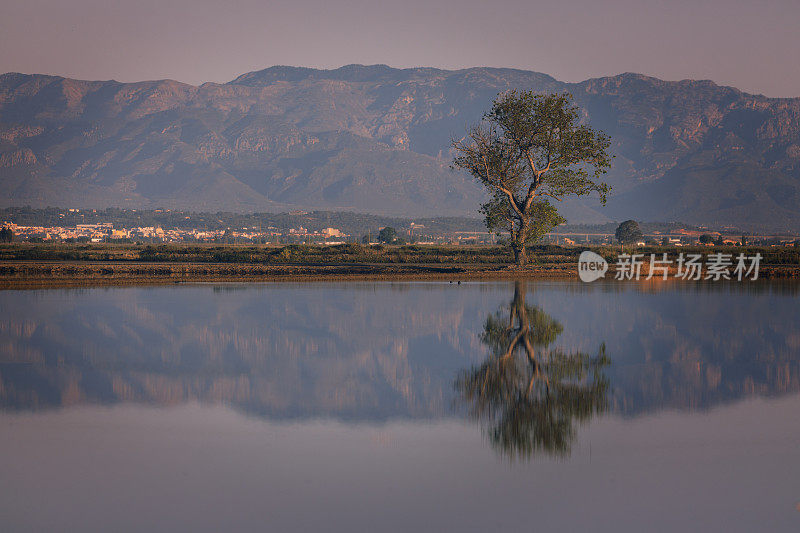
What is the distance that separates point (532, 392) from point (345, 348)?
9216 millimetres

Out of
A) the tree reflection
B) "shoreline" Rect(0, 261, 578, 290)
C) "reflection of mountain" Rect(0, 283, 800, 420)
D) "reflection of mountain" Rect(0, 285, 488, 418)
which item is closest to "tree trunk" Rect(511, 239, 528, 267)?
"shoreline" Rect(0, 261, 578, 290)

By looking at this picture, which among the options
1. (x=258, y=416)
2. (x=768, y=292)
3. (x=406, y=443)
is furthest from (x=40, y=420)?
(x=768, y=292)

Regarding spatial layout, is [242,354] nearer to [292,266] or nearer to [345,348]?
[345,348]

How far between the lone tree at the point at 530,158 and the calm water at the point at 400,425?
1675 inches

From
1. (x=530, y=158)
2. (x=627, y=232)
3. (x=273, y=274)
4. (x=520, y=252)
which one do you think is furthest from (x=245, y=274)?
(x=627, y=232)

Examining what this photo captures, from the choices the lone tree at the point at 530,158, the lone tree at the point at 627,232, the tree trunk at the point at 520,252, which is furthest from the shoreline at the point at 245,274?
the lone tree at the point at 627,232

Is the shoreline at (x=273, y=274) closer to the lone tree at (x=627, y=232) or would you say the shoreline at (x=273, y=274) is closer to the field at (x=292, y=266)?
the field at (x=292, y=266)

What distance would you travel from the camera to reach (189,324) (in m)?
35.2

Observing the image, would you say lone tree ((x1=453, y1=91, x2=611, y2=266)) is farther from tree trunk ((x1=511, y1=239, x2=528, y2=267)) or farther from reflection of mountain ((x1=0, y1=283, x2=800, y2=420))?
reflection of mountain ((x1=0, y1=283, x2=800, y2=420))

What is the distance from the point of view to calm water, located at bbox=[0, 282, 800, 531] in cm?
1309

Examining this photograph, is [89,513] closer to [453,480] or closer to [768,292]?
[453,480]

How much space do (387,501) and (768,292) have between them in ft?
150

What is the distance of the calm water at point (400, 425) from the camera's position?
13094 mm

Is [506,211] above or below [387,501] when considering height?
above
